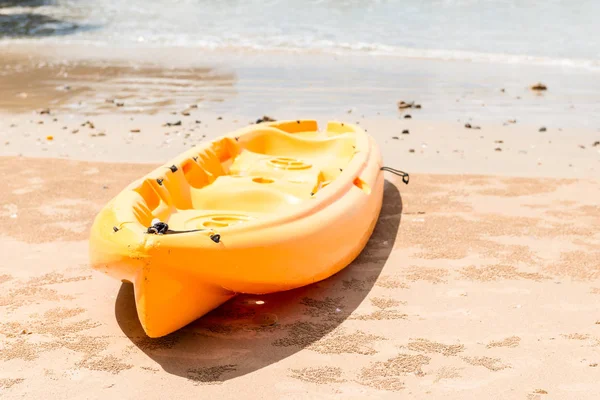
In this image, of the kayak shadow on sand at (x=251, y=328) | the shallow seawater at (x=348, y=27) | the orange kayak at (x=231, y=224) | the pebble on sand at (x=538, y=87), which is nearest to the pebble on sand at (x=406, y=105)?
the pebble on sand at (x=538, y=87)

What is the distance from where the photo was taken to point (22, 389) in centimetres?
291

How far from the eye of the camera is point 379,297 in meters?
3.79

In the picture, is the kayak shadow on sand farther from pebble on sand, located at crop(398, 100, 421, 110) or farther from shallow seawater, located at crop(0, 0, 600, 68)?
shallow seawater, located at crop(0, 0, 600, 68)

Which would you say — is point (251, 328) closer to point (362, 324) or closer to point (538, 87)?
point (362, 324)

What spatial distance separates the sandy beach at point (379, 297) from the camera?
9.86 feet

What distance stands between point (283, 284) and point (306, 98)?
5.96 metres

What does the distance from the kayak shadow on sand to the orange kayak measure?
15 centimetres

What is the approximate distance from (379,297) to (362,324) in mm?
340

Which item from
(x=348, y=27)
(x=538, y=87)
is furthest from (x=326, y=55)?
(x=538, y=87)

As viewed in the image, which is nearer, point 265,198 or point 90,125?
point 265,198

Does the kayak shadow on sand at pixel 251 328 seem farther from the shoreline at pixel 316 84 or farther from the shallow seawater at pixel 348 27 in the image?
the shallow seawater at pixel 348 27

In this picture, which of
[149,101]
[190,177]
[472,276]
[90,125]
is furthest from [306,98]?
[472,276]

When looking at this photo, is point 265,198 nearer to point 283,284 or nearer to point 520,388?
point 283,284

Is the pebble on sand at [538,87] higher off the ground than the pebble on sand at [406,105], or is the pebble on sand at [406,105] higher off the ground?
the pebble on sand at [538,87]
